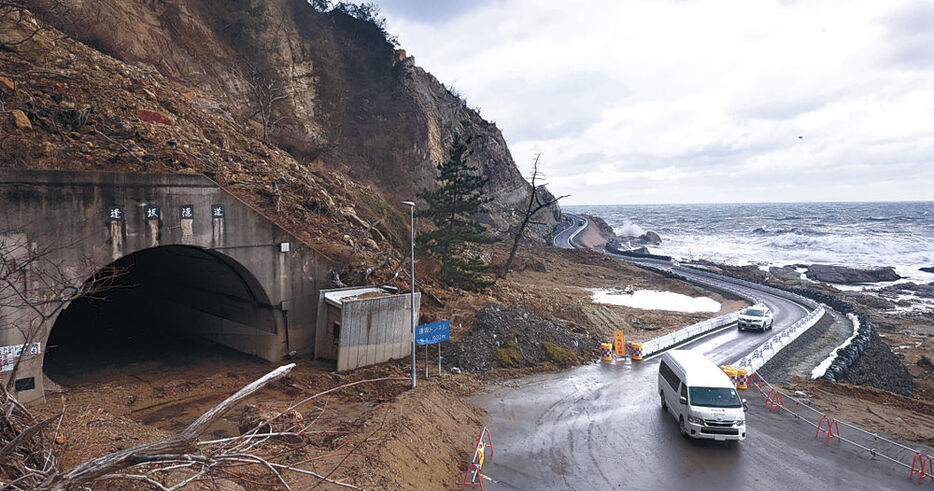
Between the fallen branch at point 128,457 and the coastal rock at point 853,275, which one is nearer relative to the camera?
the fallen branch at point 128,457

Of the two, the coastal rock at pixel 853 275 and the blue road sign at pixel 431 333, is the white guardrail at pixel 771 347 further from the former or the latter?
the coastal rock at pixel 853 275

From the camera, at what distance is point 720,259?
289 feet

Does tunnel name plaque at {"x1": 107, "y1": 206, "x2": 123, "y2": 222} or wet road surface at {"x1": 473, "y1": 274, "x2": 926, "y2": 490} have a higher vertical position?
tunnel name plaque at {"x1": 107, "y1": 206, "x2": 123, "y2": 222}

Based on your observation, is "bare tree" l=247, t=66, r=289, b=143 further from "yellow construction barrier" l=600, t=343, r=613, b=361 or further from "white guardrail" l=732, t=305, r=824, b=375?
"white guardrail" l=732, t=305, r=824, b=375

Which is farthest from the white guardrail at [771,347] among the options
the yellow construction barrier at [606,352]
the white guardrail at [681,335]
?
the yellow construction barrier at [606,352]

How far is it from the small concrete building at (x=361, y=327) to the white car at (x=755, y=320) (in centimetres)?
2201

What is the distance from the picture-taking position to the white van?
14719 millimetres

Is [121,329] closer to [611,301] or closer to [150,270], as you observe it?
[150,270]

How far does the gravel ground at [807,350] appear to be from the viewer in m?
23.4

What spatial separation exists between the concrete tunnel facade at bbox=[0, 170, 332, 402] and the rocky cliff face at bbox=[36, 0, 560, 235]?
1309 cm

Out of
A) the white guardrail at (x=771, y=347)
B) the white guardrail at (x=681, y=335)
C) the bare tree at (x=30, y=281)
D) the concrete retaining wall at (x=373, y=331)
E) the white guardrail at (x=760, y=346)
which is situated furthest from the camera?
the white guardrail at (x=681, y=335)

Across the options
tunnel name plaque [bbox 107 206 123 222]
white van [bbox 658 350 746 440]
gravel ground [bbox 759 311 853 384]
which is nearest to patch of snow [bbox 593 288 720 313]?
gravel ground [bbox 759 311 853 384]

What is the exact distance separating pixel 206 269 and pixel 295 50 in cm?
3098

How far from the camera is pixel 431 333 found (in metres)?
18.8
